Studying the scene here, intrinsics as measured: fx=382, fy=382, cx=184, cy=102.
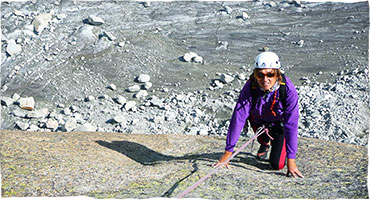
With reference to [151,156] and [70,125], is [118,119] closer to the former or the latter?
[70,125]

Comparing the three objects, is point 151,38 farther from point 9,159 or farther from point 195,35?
point 9,159

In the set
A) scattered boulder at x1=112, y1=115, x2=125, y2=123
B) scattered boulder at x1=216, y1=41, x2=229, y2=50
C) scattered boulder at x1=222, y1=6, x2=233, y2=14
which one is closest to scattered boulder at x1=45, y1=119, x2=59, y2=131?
scattered boulder at x1=112, y1=115, x2=125, y2=123

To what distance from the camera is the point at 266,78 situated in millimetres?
4121

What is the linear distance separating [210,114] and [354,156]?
5.50m

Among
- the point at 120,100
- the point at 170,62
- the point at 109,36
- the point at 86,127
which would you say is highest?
the point at 109,36

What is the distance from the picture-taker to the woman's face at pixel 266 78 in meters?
4.10

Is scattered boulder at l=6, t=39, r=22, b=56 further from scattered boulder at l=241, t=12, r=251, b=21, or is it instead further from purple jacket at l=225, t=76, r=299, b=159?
purple jacket at l=225, t=76, r=299, b=159

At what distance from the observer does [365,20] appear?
14.0 metres

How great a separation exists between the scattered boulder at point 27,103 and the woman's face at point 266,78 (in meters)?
8.48

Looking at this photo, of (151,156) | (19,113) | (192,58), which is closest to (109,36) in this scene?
(192,58)

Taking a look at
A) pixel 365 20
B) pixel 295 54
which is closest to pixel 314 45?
pixel 295 54

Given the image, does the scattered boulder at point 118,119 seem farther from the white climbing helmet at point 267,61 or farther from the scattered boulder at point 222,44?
the white climbing helmet at point 267,61

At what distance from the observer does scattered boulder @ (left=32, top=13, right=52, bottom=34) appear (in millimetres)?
13781

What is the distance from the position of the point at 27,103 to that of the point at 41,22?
4.29 metres
